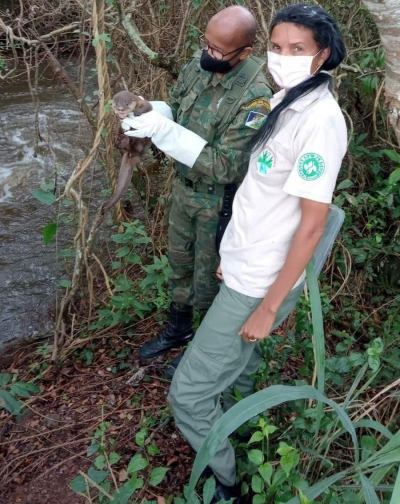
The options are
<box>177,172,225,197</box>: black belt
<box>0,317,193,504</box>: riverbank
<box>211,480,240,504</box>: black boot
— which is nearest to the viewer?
<box>211,480,240,504</box>: black boot

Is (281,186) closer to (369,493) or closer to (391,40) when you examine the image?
(391,40)

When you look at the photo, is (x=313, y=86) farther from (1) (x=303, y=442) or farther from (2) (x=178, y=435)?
(2) (x=178, y=435)

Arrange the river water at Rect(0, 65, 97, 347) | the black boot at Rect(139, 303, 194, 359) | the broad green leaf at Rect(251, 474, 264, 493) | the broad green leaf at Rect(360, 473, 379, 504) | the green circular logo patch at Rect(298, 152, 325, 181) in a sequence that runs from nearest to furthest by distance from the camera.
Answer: the broad green leaf at Rect(360, 473, 379, 504)
the green circular logo patch at Rect(298, 152, 325, 181)
the broad green leaf at Rect(251, 474, 264, 493)
the black boot at Rect(139, 303, 194, 359)
the river water at Rect(0, 65, 97, 347)

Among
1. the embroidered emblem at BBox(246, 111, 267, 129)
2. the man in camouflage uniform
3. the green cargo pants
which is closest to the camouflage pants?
the man in camouflage uniform

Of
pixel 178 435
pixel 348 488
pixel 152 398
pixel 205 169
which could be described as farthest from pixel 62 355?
pixel 348 488

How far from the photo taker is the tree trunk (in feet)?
4.70

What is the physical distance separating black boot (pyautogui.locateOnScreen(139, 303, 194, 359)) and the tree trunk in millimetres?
1626

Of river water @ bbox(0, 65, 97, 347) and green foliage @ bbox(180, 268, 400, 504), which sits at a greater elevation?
green foliage @ bbox(180, 268, 400, 504)

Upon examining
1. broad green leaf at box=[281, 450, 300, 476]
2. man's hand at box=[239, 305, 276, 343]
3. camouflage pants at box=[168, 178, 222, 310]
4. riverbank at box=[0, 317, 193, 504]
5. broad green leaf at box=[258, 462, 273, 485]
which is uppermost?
man's hand at box=[239, 305, 276, 343]

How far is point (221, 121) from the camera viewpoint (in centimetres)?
215

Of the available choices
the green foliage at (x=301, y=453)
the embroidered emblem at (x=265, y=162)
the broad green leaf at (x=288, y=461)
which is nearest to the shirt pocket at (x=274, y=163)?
the embroidered emblem at (x=265, y=162)

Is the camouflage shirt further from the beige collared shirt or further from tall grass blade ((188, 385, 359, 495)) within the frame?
tall grass blade ((188, 385, 359, 495))

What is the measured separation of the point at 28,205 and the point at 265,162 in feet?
12.3

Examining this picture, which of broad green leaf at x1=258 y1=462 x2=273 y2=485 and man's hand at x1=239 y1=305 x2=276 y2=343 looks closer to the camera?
broad green leaf at x1=258 y1=462 x2=273 y2=485
